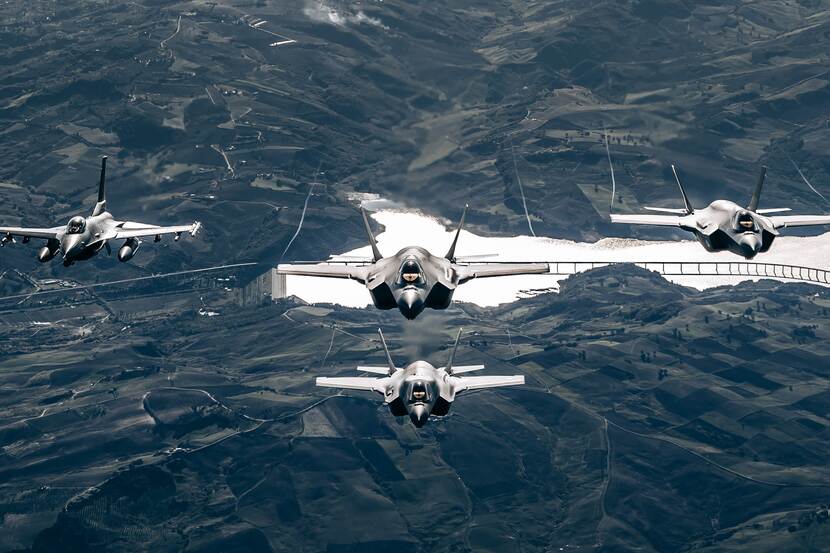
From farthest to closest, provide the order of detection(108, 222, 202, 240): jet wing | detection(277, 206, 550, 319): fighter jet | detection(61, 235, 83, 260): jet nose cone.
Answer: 1. detection(61, 235, 83, 260): jet nose cone
2. detection(108, 222, 202, 240): jet wing
3. detection(277, 206, 550, 319): fighter jet

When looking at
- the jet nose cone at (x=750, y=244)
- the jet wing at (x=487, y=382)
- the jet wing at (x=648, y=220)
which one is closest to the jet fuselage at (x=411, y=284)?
the jet wing at (x=487, y=382)

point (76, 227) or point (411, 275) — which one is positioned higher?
point (76, 227)

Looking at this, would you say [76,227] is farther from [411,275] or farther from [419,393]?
[419,393]

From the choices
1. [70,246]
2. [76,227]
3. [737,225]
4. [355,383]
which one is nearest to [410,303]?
[355,383]

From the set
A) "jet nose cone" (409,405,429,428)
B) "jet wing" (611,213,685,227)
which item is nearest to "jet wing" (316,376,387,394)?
"jet nose cone" (409,405,429,428)

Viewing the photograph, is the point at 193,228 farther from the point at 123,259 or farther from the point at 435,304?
the point at 435,304

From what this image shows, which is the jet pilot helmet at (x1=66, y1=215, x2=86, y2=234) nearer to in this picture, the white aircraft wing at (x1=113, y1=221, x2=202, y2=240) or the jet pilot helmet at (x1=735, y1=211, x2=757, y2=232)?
the white aircraft wing at (x1=113, y1=221, x2=202, y2=240)
